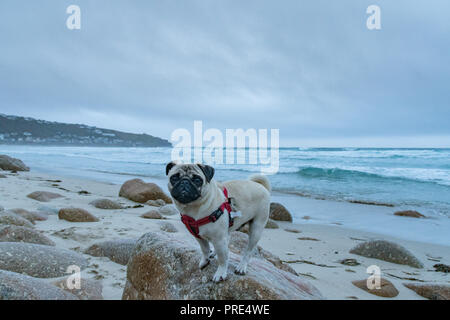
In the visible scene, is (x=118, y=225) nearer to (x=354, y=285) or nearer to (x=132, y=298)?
(x=132, y=298)

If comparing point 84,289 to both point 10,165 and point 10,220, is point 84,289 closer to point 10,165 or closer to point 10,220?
point 10,220

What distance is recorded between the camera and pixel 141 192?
13.3m

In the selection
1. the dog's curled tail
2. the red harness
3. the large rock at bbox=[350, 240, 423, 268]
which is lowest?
the large rock at bbox=[350, 240, 423, 268]

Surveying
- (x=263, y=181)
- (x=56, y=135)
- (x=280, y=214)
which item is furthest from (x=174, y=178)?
(x=56, y=135)

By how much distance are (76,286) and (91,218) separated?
4389 millimetres

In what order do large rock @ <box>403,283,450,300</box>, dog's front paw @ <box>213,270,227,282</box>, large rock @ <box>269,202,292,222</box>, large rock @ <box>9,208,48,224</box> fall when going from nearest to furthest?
dog's front paw @ <box>213,270,227,282</box> → large rock @ <box>403,283,450,300</box> → large rock @ <box>9,208,48,224</box> → large rock @ <box>269,202,292,222</box>

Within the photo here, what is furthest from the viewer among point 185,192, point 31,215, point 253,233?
point 31,215

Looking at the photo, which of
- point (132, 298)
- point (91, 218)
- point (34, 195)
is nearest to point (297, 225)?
point (91, 218)

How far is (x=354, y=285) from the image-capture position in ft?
18.4

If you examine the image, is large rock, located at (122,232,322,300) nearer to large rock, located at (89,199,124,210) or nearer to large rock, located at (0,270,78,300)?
large rock, located at (0,270,78,300)

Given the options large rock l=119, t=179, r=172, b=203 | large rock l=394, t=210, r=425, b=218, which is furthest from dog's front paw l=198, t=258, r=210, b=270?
large rock l=394, t=210, r=425, b=218

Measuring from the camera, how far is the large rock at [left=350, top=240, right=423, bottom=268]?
7.13 metres

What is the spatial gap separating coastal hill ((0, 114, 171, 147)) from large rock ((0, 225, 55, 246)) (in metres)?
105

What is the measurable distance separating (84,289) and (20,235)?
2379mm
